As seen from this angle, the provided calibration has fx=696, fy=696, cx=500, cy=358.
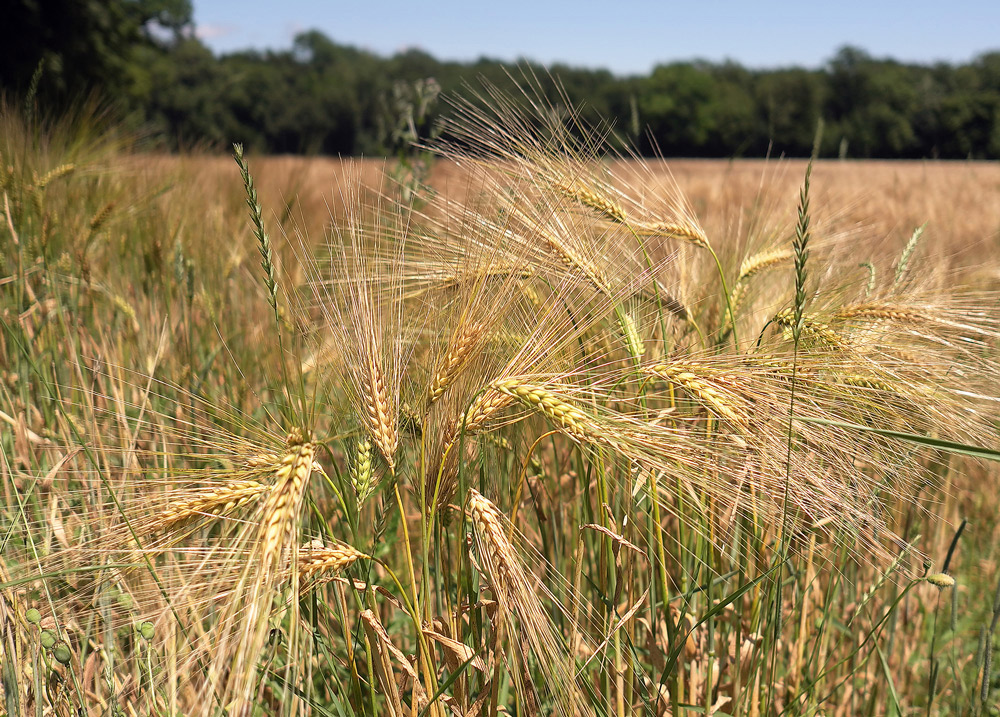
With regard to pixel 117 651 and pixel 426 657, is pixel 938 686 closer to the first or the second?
pixel 426 657

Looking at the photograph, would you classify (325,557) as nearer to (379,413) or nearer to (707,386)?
(379,413)

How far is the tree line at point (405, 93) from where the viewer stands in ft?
22.5

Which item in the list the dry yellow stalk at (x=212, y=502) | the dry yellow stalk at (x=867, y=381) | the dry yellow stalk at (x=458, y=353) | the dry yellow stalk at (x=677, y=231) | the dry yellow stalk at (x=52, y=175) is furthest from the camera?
the dry yellow stalk at (x=52, y=175)

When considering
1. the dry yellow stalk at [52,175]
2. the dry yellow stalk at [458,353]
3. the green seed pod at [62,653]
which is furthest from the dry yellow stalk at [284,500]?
the dry yellow stalk at [52,175]

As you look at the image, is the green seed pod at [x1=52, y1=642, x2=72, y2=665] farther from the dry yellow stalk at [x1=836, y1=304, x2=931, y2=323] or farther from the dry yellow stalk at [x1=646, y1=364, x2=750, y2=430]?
the dry yellow stalk at [x1=836, y1=304, x2=931, y2=323]

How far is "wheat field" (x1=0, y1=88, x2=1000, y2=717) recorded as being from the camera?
0.89 m

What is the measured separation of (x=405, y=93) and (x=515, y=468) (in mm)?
3005

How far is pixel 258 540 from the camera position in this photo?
76 cm

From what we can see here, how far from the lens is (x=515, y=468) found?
1.26 m

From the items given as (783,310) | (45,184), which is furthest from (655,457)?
(45,184)

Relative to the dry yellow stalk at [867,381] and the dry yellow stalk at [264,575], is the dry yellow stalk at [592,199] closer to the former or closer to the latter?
the dry yellow stalk at [867,381]

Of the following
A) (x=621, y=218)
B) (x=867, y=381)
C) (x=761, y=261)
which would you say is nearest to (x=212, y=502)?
(x=621, y=218)

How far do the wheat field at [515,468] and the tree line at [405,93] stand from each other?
49 centimetres

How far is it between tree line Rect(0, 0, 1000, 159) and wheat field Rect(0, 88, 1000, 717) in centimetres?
49
